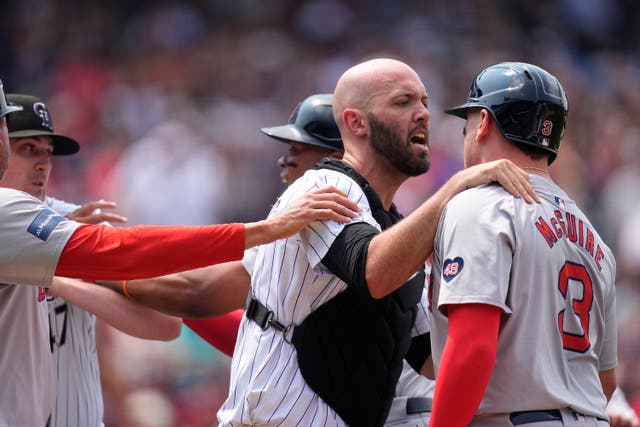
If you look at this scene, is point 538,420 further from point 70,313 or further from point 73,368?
point 70,313

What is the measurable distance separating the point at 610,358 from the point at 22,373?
2388 millimetres

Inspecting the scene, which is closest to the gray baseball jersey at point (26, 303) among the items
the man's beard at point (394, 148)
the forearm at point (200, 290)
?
the forearm at point (200, 290)

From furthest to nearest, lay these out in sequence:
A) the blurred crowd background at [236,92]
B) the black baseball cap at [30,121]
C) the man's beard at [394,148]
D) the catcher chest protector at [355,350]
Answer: the blurred crowd background at [236,92] < the black baseball cap at [30,121] < the man's beard at [394,148] < the catcher chest protector at [355,350]

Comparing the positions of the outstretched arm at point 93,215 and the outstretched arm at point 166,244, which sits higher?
the outstretched arm at point 166,244

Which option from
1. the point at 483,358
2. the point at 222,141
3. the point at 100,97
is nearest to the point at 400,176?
the point at 483,358

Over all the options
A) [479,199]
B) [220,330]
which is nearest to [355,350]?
[479,199]

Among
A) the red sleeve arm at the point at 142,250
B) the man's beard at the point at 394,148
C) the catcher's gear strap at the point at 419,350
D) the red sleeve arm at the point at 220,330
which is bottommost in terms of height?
the red sleeve arm at the point at 220,330

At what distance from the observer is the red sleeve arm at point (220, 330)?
5.75 m

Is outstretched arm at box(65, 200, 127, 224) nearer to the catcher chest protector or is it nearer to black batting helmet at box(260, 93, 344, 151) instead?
black batting helmet at box(260, 93, 344, 151)

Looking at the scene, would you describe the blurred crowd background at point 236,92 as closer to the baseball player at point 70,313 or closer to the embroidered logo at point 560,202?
the baseball player at point 70,313

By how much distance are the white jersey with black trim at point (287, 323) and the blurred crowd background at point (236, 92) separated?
4.69 m

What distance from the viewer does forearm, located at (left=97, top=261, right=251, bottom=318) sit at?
519 centimetres

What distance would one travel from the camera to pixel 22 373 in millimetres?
4539

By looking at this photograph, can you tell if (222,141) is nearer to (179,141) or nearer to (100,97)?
(179,141)
